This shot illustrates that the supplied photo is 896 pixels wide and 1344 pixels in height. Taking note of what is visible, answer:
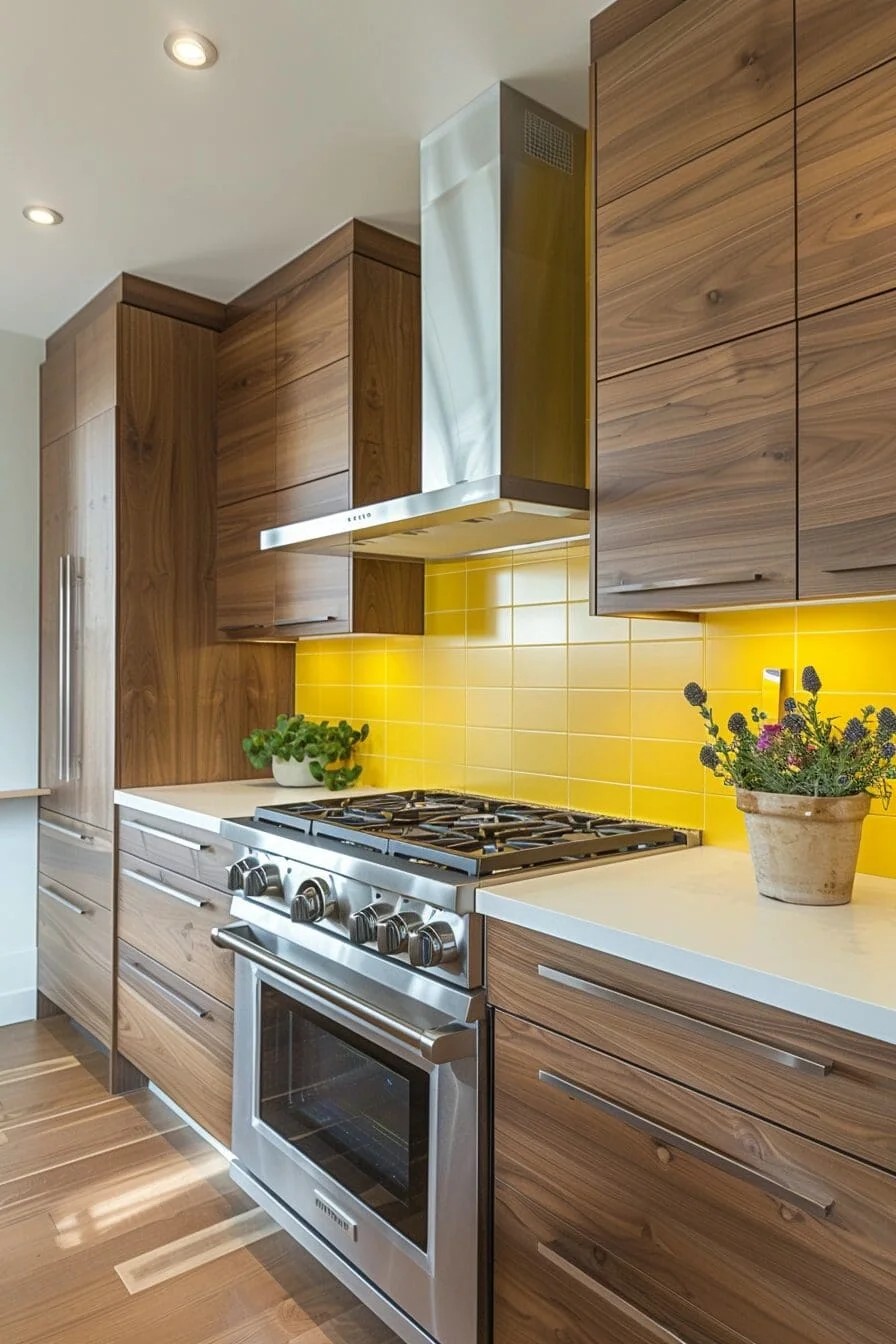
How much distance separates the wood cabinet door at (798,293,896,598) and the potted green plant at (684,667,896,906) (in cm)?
18

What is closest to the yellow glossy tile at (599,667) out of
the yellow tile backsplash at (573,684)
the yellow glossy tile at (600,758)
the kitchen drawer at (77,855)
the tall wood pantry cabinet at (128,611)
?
the yellow tile backsplash at (573,684)

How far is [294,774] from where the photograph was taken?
2.83 metres

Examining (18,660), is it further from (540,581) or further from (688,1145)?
(688,1145)

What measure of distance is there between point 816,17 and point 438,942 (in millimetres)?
1583

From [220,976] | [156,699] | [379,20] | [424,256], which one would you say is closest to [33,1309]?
[220,976]

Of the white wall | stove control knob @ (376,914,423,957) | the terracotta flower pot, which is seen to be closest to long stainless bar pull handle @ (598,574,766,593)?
the terracotta flower pot

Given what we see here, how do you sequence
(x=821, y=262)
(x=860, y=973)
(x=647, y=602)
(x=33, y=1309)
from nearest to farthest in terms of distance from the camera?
1. (x=860, y=973)
2. (x=821, y=262)
3. (x=647, y=602)
4. (x=33, y=1309)

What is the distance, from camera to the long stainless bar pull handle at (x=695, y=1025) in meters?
1.04

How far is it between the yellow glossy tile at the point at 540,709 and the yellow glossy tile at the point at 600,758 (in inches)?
2.5

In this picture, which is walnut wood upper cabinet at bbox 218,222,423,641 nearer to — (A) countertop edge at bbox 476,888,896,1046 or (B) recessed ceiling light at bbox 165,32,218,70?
(B) recessed ceiling light at bbox 165,32,218,70

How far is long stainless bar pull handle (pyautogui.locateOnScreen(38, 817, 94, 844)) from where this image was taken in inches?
117

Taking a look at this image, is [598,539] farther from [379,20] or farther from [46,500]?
[46,500]

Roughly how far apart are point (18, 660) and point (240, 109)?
2160mm

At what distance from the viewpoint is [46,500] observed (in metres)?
3.34
